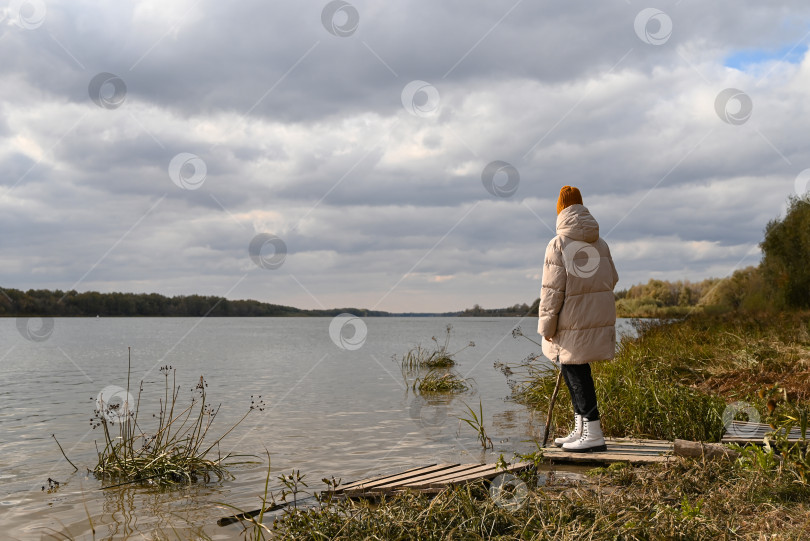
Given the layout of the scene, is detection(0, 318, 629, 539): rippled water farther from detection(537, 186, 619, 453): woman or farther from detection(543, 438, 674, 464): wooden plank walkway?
detection(537, 186, 619, 453): woman

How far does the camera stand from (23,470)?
778 cm

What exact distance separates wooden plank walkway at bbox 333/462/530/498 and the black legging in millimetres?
1167

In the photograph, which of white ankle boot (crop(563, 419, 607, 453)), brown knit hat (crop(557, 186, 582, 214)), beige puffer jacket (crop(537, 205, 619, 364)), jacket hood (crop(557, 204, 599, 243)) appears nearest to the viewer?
beige puffer jacket (crop(537, 205, 619, 364))

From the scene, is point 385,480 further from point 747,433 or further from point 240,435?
point 240,435

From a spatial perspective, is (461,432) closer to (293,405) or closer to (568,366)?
(568,366)

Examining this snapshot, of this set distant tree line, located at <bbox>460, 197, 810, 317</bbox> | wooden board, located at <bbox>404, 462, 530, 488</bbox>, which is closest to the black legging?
wooden board, located at <bbox>404, 462, 530, 488</bbox>

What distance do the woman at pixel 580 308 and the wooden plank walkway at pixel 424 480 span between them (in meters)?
1.20

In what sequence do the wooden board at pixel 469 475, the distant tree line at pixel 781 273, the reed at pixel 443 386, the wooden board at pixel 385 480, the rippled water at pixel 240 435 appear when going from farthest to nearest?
the distant tree line at pixel 781 273 < the reed at pixel 443 386 < the rippled water at pixel 240 435 < the wooden board at pixel 385 480 < the wooden board at pixel 469 475

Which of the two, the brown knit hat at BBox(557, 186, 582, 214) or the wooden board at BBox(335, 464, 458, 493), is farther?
the brown knit hat at BBox(557, 186, 582, 214)

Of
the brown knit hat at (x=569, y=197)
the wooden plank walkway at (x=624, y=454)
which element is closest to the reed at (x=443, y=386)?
the wooden plank walkway at (x=624, y=454)

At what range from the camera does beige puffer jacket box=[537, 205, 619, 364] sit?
6.17 metres

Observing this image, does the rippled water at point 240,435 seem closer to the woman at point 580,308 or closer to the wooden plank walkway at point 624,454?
the wooden plank walkway at point 624,454

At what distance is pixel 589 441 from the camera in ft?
21.0

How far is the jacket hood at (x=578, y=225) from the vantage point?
6297 mm
